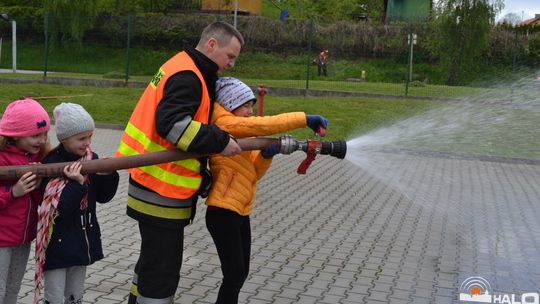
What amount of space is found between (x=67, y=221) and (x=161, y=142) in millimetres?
686

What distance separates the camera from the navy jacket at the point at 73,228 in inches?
139

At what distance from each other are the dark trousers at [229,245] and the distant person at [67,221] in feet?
2.11

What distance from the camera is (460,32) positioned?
2338 centimetres

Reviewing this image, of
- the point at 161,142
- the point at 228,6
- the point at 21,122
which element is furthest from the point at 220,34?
Answer: the point at 228,6

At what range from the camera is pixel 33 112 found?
362cm

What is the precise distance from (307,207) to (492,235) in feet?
7.14

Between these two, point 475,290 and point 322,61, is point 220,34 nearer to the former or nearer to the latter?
point 475,290

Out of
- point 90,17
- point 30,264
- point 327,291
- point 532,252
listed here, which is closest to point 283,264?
point 327,291

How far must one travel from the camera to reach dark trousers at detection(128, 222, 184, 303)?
3482mm

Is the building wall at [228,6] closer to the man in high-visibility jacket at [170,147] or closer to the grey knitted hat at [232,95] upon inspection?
the grey knitted hat at [232,95]

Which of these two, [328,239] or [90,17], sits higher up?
[90,17]

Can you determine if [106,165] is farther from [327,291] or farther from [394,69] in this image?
[394,69]

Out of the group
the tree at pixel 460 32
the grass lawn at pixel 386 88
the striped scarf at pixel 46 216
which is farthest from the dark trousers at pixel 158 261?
the tree at pixel 460 32

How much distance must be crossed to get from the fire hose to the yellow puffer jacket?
0.29 ft
